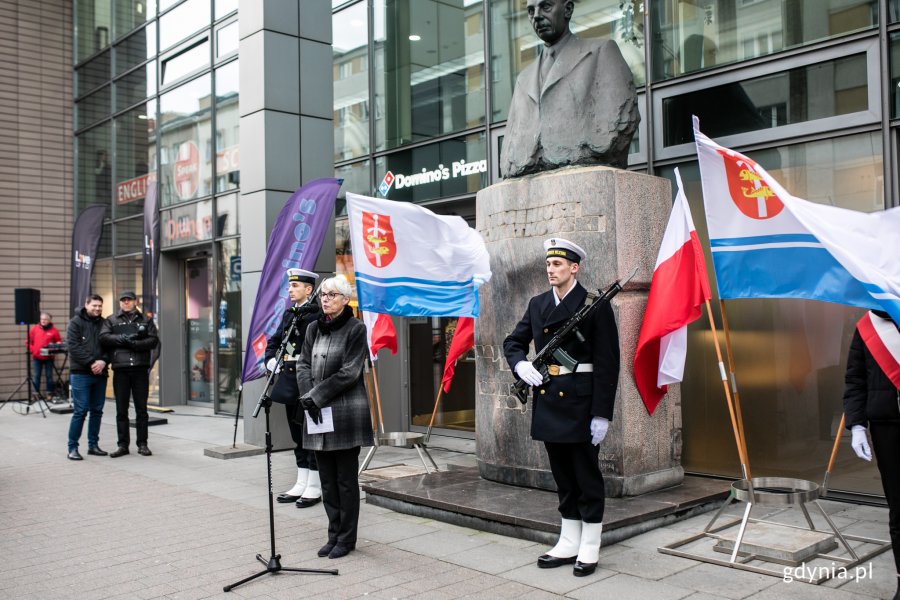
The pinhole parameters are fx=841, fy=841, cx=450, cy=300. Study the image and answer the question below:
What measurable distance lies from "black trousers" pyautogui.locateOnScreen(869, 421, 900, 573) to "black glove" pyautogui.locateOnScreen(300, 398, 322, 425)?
3419 millimetres

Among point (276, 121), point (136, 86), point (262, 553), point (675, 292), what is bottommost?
point (262, 553)

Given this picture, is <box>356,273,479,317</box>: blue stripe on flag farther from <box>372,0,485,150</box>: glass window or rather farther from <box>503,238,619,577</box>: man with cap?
<box>372,0,485,150</box>: glass window

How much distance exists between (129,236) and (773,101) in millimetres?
14511

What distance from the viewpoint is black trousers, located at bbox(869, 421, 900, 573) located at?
4.52 meters

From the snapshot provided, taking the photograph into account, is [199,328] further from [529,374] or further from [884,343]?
[884,343]

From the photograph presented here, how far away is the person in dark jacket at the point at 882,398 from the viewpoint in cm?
453

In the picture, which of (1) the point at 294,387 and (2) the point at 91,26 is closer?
(1) the point at 294,387

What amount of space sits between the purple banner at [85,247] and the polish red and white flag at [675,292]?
1228 centimetres

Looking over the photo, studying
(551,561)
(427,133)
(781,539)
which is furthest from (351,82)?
(781,539)

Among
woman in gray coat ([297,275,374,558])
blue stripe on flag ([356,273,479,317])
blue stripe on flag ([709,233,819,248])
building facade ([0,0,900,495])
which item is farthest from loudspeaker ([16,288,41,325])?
blue stripe on flag ([709,233,819,248])

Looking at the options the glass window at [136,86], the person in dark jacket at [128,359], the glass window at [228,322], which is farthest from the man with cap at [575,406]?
the glass window at [136,86]

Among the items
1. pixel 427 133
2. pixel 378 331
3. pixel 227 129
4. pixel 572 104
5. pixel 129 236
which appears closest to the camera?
pixel 572 104

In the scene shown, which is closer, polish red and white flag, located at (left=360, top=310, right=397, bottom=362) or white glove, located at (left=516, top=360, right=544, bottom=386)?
white glove, located at (left=516, top=360, right=544, bottom=386)

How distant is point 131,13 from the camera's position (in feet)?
58.6
